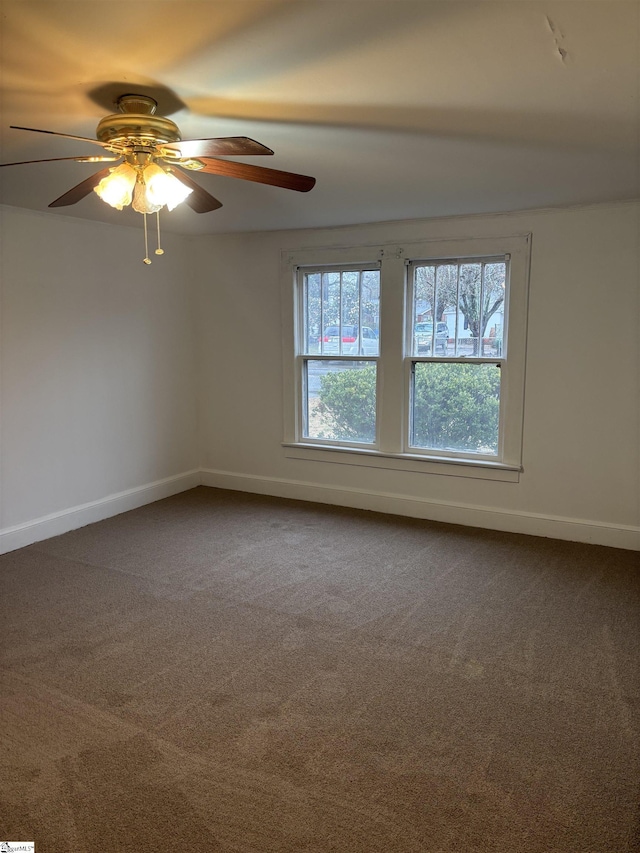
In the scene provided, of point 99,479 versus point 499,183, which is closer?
point 499,183

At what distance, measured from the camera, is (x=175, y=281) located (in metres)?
5.22

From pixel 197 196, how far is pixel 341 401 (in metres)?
2.60

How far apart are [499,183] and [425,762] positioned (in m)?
2.84

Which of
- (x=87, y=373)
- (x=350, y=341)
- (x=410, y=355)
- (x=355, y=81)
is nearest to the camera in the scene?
(x=355, y=81)

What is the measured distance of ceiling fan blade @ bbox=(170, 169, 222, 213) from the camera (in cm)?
249

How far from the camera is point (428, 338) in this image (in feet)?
14.9

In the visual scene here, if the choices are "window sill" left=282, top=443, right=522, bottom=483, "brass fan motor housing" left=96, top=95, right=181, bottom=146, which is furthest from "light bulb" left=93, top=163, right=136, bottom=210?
"window sill" left=282, top=443, right=522, bottom=483

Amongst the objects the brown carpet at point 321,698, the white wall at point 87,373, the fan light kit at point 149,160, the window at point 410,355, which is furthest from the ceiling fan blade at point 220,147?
the window at point 410,355

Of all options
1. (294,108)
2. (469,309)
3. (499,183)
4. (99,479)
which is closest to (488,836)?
(294,108)

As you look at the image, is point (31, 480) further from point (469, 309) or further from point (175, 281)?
point (469, 309)

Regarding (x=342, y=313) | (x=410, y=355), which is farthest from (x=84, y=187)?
(x=410, y=355)

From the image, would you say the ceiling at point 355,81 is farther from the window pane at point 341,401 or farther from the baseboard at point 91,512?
the baseboard at point 91,512

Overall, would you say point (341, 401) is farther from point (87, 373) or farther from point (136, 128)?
point (136, 128)

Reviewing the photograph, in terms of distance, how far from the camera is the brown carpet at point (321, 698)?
1872 mm
